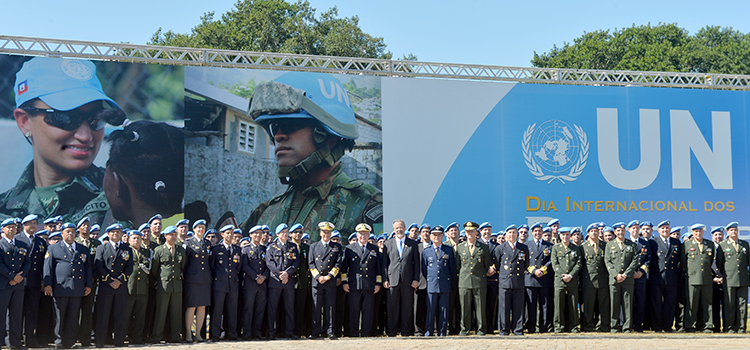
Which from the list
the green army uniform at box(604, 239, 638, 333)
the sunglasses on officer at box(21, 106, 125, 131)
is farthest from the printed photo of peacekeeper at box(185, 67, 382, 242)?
the green army uniform at box(604, 239, 638, 333)

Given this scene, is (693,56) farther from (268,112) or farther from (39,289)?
(39,289)

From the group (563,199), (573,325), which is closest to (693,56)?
(563,199)

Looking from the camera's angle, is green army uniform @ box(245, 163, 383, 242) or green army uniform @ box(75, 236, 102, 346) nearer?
green army uniform @ box(75, 236, 102, 346)

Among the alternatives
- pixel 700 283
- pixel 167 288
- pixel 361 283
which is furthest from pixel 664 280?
pixel 167 288

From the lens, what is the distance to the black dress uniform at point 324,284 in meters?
8.52

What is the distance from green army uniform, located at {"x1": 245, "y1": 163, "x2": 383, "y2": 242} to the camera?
14062 mm

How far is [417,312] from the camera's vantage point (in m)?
8.93

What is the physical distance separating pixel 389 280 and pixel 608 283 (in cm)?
286

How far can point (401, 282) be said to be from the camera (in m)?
8.70

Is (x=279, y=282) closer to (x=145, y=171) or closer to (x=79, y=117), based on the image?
(x=145, y=171)

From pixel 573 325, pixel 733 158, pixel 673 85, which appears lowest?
pixel 573 325

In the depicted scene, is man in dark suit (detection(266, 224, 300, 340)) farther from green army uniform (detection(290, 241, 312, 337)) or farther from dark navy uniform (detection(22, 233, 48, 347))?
dark navy uniform (detection(22, 233, 48, 347))

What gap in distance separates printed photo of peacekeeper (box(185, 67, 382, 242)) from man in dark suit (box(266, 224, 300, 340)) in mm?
5402

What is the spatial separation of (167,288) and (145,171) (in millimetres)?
5769
